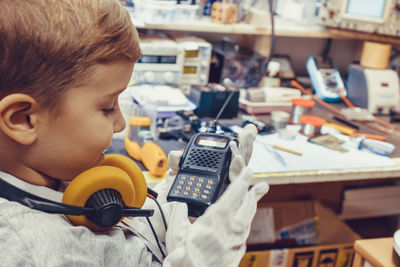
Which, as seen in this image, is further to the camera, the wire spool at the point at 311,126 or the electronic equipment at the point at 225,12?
the electronic equipment at the point at 225,12

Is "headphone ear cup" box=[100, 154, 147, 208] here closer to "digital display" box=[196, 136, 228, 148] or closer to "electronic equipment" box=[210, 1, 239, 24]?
"digital display" box=[196, 136, 228, 148]

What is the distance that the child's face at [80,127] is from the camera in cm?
64

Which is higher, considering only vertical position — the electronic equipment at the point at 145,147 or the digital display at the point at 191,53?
the digital display at the point at 191,53

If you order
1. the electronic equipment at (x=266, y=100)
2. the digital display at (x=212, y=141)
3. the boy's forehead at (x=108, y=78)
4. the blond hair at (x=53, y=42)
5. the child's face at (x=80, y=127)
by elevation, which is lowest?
the electronic equipment at (x=266, y=100)

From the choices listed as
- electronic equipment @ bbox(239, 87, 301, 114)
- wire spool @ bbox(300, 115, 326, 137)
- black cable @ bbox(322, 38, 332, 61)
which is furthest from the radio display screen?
black cable @ bbox(322, 38, 332, 61)

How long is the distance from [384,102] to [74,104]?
158 cm

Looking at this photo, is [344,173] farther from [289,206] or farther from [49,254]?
[49,254]

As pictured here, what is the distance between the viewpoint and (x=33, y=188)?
0.66 meters

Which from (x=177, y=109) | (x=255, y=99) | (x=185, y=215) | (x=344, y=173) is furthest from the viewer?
(x=255, y=99)

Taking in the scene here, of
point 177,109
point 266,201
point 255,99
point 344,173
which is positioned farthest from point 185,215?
point 266,201

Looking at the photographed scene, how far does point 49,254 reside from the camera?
58 centimetres

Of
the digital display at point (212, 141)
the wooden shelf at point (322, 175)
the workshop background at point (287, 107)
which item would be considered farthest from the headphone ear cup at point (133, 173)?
the wooden shelf at point (322, 175)

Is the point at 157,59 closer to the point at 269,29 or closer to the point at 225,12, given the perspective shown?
the point at 225,12

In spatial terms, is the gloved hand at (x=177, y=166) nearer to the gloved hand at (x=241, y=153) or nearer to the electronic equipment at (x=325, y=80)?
the gloved hand at (x=241, y=153)
